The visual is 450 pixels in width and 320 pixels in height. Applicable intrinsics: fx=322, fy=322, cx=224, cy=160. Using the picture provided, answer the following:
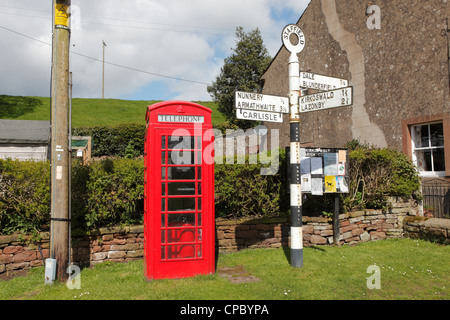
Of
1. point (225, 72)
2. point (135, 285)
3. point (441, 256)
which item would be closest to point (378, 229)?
point (441, 256)

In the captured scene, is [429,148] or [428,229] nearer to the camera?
[428,229]

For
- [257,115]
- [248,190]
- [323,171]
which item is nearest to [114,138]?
[248,190]

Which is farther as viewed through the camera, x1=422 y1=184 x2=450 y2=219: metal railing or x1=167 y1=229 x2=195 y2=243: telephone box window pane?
x1=422 y1=184 x2=450 y2=219: metal railing

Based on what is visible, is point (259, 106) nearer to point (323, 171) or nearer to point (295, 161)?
point (295, 161)

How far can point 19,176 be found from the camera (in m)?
5.71

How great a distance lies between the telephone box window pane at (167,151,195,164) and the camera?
512 cm

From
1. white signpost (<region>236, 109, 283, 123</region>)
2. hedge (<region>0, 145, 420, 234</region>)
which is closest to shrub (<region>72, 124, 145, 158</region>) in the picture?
hedge (<region>0, 145, 420, 234</region>)

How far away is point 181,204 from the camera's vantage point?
518cm

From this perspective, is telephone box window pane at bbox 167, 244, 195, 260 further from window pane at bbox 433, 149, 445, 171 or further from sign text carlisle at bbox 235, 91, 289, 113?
window pane at bbox 433, 149, 445, 171

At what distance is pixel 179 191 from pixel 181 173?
11.4 inches

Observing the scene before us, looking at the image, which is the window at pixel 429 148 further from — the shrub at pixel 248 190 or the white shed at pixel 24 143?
the white shed at pixel 24 143

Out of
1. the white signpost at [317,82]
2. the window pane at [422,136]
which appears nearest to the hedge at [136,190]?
the white signpost at [317,82]

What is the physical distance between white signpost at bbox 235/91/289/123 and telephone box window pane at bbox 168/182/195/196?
1.35m
